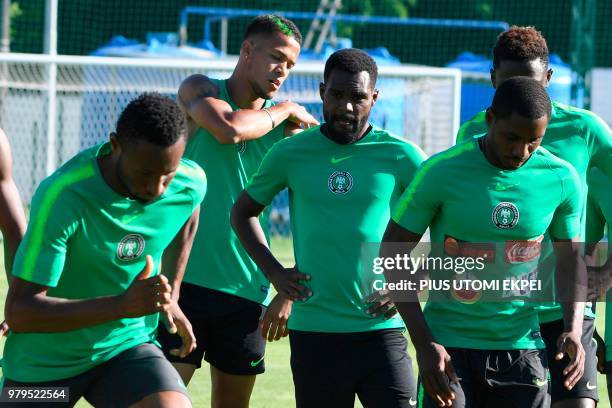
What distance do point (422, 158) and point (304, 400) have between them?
120cm

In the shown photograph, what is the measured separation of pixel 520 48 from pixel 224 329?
6.73 ft

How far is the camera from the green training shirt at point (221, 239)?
5.99 metres

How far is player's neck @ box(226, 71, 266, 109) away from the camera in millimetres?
6164

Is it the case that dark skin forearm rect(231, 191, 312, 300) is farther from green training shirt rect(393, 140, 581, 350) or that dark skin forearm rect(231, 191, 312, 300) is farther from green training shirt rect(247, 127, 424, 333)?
green training shirt rect(393, 140, 581, 350)

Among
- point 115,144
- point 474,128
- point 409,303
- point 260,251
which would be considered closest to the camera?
point 115,144

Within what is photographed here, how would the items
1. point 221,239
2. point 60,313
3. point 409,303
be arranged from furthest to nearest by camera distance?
point 221,239 → point 409,303 → point 60,313

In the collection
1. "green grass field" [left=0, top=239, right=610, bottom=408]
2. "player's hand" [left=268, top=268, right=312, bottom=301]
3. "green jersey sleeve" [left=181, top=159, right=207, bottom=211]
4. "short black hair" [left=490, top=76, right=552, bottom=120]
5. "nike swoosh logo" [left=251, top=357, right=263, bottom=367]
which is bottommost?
"green grass field" [left=0, top=239, right=610, bottom=408]

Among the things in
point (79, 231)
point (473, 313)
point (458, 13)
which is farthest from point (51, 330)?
point (458, 13)

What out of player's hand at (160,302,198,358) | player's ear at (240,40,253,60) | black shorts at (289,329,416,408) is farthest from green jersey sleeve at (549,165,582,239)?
player's ear at (240,40,253,60)

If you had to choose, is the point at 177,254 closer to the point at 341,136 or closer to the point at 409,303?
the point at 341,136

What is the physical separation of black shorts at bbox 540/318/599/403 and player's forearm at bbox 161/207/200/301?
1.68 meters

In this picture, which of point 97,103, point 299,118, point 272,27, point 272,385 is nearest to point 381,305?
point 299,118

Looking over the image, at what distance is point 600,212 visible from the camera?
19.3 feet

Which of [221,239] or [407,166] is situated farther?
[221,239]
